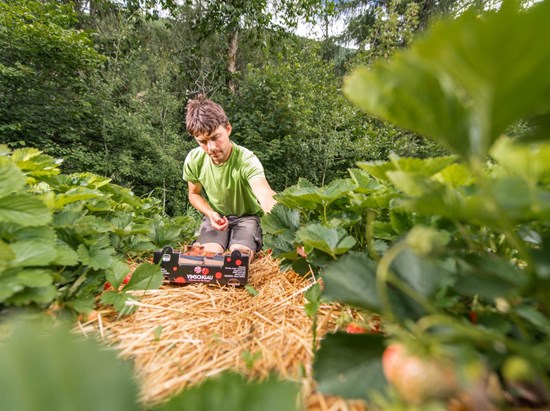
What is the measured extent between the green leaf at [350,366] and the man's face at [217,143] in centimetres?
146

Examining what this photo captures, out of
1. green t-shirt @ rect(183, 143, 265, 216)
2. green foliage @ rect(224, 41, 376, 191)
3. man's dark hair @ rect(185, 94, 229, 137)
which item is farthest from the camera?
green foliage @ rect(224, 41, 376, 191)

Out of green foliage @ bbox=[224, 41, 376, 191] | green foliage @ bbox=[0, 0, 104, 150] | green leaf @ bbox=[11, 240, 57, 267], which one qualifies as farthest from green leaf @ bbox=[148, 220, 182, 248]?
green foliage @ bbox=[224, 41, 376, 191]

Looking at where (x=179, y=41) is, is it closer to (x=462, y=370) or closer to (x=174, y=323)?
(x=174, y=323)

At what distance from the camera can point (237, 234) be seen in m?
1.76

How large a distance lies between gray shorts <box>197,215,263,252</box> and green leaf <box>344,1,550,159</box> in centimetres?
146

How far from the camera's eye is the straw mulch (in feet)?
1.50

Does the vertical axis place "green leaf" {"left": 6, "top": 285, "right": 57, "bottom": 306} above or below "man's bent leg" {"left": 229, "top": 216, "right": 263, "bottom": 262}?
above

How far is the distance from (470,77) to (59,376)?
0.31 m

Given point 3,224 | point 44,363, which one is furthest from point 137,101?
point 44,363

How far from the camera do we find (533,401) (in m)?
0.25

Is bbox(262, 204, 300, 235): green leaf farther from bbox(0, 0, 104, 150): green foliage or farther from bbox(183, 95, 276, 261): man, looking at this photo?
bbox(0, 0, 104, 150): green foliage

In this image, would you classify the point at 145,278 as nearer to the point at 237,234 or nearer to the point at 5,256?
the point at 5,256

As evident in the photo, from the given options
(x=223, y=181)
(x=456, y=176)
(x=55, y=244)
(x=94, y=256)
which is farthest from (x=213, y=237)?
(x=456, y=176)

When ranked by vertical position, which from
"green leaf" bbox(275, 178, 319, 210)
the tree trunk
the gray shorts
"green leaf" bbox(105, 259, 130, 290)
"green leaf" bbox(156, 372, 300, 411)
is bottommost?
the gray shorts
